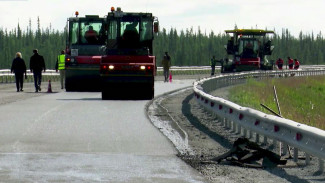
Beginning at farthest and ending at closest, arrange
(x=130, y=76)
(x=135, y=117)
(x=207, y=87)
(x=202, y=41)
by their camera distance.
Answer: (x=202, y=41) < (x=207, y=87) < (x=130, y=76) < (x=135, y=117)

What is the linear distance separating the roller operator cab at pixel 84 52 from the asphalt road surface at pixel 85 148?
1070cm

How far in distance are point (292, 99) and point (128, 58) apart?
8.50 meters

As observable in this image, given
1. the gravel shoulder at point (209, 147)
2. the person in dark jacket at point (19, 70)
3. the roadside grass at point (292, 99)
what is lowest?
the roadside grass at point (292, 99)

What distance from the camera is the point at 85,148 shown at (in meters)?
13.1

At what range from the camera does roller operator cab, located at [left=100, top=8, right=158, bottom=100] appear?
1096 inches

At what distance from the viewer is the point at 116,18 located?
29.0 metres

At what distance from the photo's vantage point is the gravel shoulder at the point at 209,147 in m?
10.3

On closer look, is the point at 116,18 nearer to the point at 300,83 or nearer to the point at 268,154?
the point at 268,154

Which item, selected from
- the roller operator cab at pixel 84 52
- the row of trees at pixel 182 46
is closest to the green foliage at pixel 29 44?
the row of trees at pixel 182 46

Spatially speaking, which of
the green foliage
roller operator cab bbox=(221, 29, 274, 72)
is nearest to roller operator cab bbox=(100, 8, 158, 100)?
roller operator cab bbox=(221, 29, 274, 72)

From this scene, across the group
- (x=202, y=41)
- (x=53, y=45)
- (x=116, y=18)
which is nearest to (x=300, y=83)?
(x=116, y=18)

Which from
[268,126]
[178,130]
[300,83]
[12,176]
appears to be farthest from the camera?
[300,83]

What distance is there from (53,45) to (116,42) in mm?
108243

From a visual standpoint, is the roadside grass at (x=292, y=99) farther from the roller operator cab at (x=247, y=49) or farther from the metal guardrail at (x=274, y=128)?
the roller operator cab at (x=247, y=49)
